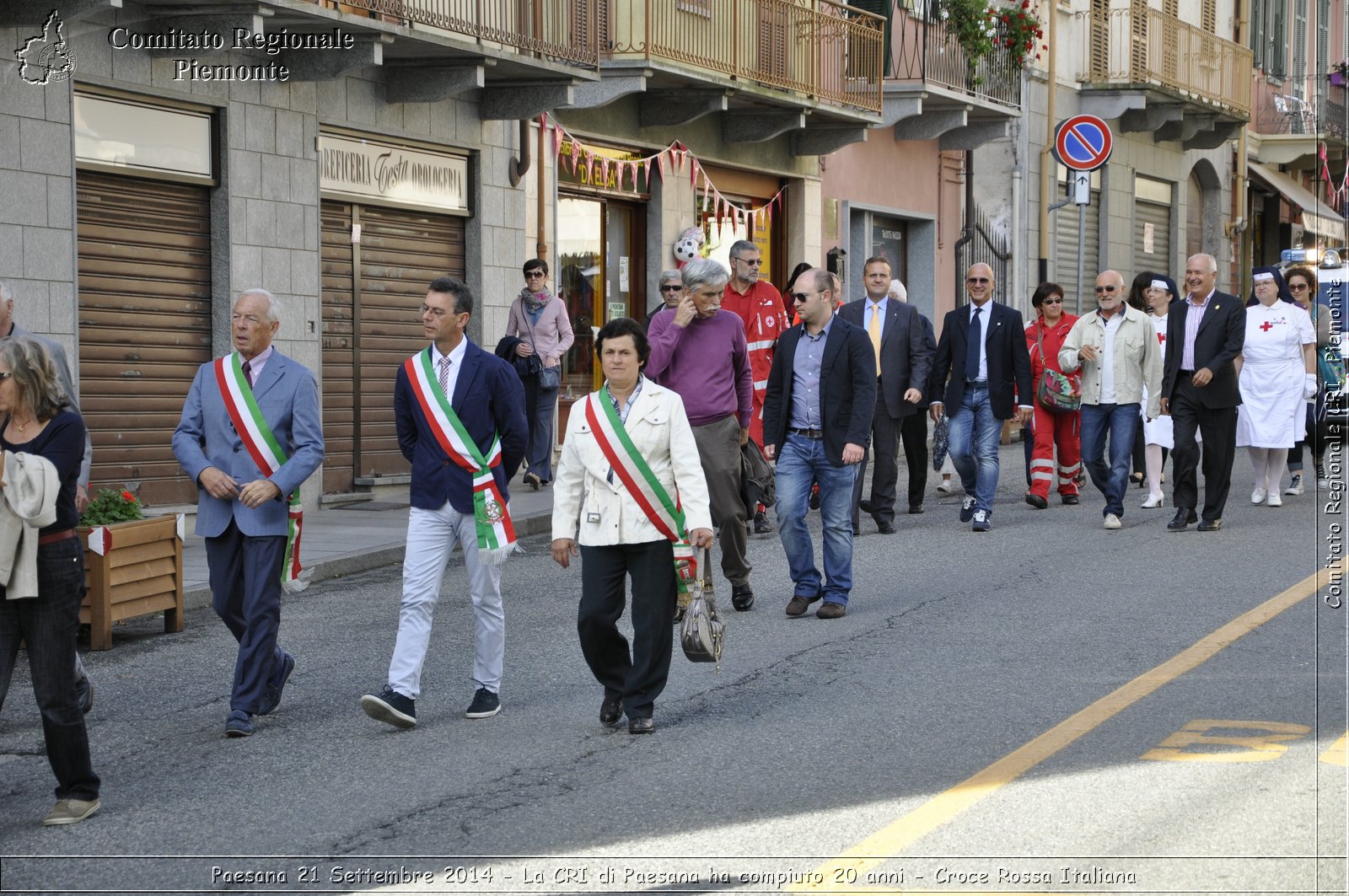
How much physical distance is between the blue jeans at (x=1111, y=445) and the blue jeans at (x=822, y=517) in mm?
4155

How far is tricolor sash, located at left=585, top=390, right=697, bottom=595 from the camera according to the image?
7.07 metres

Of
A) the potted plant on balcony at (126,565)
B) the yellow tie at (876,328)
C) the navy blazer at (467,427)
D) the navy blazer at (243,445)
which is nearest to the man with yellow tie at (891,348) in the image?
the yellow tie at (876,328)

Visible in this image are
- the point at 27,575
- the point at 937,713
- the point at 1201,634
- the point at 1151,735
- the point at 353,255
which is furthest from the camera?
the point at 353,255

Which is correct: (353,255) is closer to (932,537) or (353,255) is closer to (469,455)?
(932,537)

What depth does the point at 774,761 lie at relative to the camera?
6.46 meters

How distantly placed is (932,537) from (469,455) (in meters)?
6.44

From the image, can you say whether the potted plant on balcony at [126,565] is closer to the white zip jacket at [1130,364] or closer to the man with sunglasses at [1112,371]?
the man with sunglasses at [1112,371]

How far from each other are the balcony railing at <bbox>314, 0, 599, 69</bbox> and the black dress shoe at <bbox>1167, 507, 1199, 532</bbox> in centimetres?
728

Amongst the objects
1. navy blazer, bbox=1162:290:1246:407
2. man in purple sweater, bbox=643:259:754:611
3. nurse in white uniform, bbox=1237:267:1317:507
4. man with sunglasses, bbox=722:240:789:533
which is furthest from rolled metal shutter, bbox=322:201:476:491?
nurse in white uniform, bbox=1237:267:1317:507

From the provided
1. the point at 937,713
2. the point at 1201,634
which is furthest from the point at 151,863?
the point at 1201,634

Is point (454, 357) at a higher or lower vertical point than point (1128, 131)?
lower

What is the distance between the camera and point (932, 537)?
13227 mm

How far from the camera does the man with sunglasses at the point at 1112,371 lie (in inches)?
555

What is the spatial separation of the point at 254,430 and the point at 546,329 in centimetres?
981
